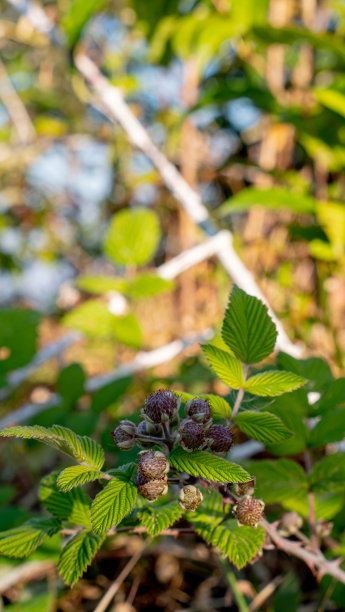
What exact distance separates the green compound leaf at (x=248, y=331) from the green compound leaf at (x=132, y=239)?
414 millimetres

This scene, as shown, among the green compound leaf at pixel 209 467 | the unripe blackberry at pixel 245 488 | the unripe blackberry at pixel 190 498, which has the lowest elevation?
the unripe blackberry at pixel 245 488

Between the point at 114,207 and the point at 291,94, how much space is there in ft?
3.33

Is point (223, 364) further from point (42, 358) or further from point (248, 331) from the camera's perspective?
point (42, 358)

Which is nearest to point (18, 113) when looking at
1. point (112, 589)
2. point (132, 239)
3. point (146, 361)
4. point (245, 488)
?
point (132, 239)

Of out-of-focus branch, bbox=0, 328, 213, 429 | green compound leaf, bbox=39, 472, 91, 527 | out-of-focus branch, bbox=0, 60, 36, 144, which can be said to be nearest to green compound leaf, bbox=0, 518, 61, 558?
green compound leaf, bbox=39, 472, 91, 527

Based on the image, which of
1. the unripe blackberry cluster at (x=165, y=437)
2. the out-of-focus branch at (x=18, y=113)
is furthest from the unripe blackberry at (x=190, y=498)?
the out-of-focus branch at (x=18, y=113)

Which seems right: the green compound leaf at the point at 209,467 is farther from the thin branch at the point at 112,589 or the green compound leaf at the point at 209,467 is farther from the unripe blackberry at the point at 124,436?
the thin branch at the point at 112,589

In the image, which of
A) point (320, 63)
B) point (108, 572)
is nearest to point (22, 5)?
point (108, 572)

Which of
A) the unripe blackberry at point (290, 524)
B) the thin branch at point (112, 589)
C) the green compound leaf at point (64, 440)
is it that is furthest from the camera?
the thin branch at point (112, 589)

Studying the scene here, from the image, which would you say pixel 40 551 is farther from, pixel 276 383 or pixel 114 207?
pixel 114 207

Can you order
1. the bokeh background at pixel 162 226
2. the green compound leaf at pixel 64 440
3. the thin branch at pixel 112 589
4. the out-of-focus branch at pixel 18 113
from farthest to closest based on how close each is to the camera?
the out-of-focus branch at pixel 18 113 < the bokeh background at pixel 162 226 < the thin branch at pixel 112 589 < the green compound leaf at pixel 64 440

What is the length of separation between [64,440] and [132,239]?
0.50 meters

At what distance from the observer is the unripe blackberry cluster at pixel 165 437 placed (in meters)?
0.23

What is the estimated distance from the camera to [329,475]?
14.2 inches
